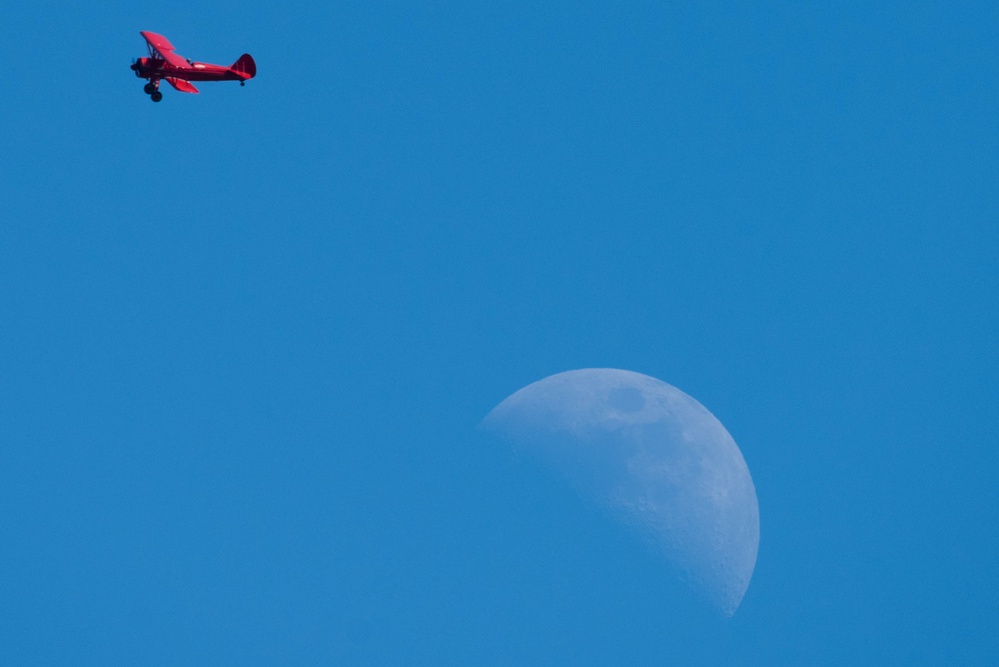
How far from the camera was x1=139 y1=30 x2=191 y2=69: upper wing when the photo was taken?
47.4m

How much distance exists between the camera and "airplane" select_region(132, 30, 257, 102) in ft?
156

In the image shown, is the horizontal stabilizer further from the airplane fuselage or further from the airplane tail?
the airplane tail

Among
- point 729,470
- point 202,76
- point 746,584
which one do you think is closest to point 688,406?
point 729,470

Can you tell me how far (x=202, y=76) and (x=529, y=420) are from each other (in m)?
18.2

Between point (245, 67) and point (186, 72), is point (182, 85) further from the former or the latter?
point (245, 67)

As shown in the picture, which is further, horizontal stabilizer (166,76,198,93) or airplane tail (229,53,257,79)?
airplane tail (229,53,257,79)

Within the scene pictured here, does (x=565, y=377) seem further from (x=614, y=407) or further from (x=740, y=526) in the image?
(x=740, y=526)

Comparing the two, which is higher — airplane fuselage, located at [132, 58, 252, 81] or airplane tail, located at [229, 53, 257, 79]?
airplane tail, located at [229, 53, 257, 79]

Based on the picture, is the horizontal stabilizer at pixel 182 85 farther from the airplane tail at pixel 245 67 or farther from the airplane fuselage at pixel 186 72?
the airplane tail at pixel 245 67

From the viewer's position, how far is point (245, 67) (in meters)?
50.6

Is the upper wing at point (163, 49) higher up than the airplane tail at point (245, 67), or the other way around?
the airplane tail at point (245, 67)

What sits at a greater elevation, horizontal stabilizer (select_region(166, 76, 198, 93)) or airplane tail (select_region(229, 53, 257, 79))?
airplane tail (select_region(229, 53, 257, 79))

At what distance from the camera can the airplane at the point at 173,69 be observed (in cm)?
4753

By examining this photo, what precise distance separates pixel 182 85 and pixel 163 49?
1682mm
